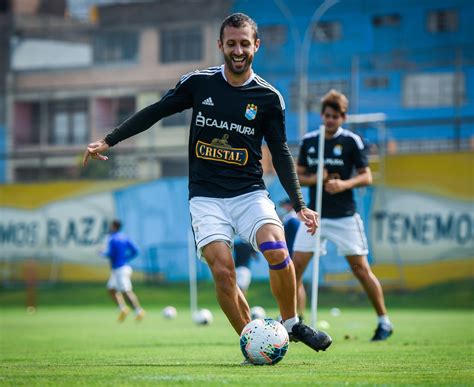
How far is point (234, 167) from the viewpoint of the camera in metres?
8.52

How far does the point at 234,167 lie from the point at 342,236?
12.5ft

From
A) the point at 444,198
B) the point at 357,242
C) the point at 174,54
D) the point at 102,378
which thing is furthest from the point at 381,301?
the point at 174,54

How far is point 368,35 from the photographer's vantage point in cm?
4053

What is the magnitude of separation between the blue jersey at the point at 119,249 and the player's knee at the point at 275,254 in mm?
15046

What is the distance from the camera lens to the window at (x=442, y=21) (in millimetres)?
40438

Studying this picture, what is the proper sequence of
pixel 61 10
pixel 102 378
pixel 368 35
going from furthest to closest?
pixel 61 10, pixel 368 35, pixel 102 378

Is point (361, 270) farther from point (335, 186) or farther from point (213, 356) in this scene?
point (213, 356)

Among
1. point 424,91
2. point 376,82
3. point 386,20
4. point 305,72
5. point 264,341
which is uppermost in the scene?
point 386,20

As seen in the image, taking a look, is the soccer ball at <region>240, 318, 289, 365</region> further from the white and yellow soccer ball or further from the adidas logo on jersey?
the white and yellow soccer ball

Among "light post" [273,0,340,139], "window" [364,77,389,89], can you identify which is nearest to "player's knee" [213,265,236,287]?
"light post" [273,0,340,139]

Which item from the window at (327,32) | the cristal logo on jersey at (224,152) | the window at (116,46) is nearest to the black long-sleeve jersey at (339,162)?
the cristal logo on jersey at (224,152)

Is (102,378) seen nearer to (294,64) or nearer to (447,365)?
(447,365)

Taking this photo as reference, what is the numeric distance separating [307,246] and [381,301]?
1014 millimetres

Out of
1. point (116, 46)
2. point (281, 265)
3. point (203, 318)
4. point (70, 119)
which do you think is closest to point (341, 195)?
point (281, 265)
